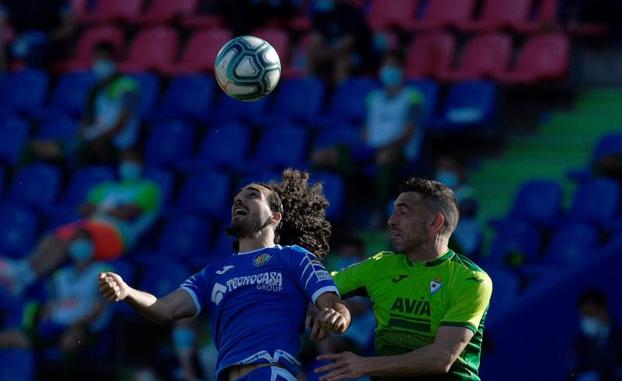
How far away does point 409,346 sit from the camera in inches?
256

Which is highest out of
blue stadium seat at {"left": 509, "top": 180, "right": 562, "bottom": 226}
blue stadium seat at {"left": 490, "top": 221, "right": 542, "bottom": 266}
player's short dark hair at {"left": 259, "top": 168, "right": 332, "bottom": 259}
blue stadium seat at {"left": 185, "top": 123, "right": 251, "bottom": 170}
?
blue stadium seat at {"left": 185, "top": 123, "right": 251, "bottom": 170}

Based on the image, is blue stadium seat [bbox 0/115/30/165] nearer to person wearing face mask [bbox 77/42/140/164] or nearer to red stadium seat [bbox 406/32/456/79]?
person wearing face mask [bbox 77/42/140/164]

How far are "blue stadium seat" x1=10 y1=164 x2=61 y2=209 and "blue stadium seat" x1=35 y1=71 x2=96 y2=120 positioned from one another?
33.6 inches

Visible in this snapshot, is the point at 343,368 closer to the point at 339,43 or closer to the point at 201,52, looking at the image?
the point at 339,43

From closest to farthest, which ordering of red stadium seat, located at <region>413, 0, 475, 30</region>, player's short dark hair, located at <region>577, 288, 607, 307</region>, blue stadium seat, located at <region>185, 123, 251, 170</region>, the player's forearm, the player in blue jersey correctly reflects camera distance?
the player's forearm < the player in blue jersey < player's short dark hair, located at <region>577, 288, 607, 307</region> < blue stadium seat, located at <region>185, 123, 251, 170</region> < red stadium seat, located at <region>413, 0, 475, 30</region>

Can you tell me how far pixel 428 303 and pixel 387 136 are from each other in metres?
5.81

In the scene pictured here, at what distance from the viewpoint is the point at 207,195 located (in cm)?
1296

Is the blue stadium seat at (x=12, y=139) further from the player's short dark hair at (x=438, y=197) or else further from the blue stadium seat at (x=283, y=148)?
the player's short dark hair at (x=438, y=197)

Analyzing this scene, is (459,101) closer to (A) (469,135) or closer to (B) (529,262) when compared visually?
(A) (469,135)

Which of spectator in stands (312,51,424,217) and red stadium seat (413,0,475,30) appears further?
red stadium seat (413,0,475,30)

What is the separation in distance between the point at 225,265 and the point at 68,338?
18.4 ft

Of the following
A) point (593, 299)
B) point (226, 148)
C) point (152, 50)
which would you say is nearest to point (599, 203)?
point (593, 299)

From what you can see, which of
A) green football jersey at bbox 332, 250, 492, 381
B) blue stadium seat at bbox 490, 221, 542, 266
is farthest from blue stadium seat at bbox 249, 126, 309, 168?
green football jersey at bbox 332, 250, 492, 381

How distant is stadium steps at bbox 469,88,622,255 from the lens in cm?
1248
